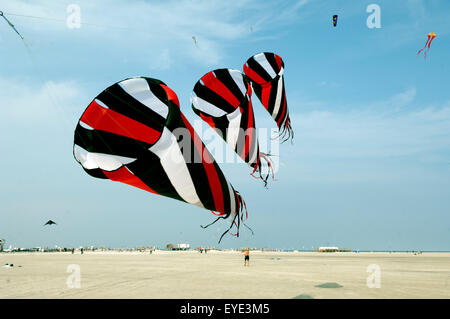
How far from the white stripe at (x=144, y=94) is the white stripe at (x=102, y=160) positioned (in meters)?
0.30

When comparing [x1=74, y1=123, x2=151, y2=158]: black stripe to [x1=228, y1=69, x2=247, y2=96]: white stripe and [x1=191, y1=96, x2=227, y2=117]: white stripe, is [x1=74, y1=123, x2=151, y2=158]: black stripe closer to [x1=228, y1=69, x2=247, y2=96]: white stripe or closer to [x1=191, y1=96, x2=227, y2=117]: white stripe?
[x1=191, y1=96, x2=227, y2=117]: white stripe

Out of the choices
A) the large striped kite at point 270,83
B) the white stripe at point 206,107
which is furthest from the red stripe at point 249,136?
the large striped kite at point 270,83

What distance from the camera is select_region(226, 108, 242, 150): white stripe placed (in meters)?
3.45

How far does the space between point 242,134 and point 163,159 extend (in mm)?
1764

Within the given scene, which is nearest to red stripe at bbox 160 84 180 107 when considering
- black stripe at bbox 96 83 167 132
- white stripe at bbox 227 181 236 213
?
black stripe at bbox 96 83 167 132

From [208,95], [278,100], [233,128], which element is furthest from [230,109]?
[278,100]

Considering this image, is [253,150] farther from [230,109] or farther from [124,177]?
[124,177]

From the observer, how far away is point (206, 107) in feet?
11.0

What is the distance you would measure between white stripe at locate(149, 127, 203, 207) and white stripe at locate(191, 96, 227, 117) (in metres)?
1.36

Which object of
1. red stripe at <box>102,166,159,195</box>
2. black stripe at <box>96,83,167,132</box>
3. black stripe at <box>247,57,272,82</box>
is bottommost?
red stripe at <box>102,166,159,195</box>

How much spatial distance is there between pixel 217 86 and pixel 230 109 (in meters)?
0.29
